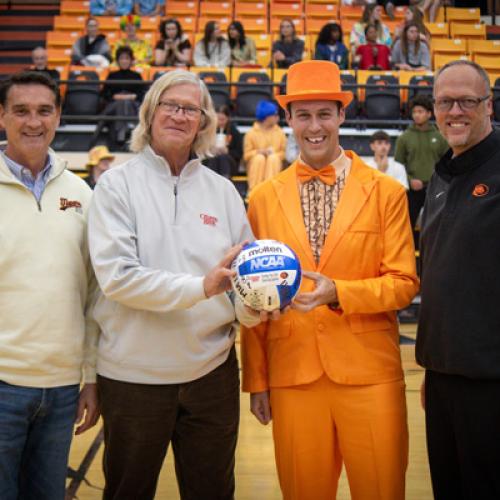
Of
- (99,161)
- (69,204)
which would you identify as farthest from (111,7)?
(69,204)

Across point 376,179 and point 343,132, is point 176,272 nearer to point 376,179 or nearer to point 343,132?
point 376,179

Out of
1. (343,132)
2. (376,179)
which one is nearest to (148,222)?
(376,179)

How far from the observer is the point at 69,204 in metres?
2.33

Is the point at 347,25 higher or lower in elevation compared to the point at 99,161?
higher

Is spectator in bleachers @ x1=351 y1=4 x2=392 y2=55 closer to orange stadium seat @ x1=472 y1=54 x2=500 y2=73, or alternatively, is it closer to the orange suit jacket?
orange stadium seat @ x1=472 y1=54 x2=500 y2=73

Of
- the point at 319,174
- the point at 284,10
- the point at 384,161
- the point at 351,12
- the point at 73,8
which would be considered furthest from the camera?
the point at 73,8

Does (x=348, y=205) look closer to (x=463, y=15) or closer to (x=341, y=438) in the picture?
(x=341, y=438)

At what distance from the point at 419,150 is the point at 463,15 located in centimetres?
678

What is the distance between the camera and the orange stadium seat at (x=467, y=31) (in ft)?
40.3

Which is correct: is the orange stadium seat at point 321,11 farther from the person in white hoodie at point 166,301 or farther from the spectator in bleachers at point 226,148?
the person in white hoodie at point 166,301

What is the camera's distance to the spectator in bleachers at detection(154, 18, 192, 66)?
33.6 ft

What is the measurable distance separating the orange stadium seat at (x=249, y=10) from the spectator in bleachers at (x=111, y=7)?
6.20 feet

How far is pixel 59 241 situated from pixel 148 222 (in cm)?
29

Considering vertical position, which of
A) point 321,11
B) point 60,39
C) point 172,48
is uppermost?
point 321,11
